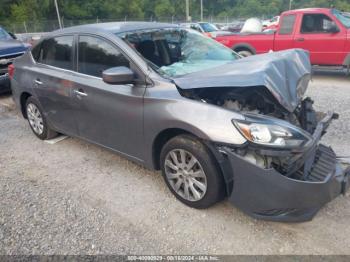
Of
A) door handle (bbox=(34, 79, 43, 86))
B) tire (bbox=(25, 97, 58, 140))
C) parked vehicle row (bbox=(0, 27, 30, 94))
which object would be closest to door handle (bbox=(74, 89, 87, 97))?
door handle (bbox=(34, 79, 43, 86))

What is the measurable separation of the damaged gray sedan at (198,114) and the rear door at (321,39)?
5036 millimetres

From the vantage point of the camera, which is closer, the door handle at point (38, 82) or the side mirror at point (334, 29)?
the door handle at point (38, 82)

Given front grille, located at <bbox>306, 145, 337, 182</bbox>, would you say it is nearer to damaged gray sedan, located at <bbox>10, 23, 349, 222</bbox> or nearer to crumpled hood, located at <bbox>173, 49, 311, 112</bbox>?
damaged gray sedan, located at <bbox>10, 23, 349, 222</bbox>

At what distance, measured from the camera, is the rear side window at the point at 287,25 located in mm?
8445

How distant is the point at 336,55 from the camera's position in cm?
789

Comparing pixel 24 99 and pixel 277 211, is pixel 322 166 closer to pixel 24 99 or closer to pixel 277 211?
pixel 277 211

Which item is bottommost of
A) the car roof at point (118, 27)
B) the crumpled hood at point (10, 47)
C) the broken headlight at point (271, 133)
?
the broken headlight at point (271, 133)

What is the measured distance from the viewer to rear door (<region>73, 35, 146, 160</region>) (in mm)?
3189

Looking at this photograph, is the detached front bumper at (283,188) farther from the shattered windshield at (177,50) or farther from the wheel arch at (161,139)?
the shattered windshield at (177,50)

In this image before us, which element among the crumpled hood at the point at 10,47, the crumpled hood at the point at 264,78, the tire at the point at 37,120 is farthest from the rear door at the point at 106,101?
the crumpled hood at the point at 10,47

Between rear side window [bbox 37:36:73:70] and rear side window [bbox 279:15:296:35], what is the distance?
6484 millimetres

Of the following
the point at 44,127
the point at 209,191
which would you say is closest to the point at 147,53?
the point at 209,191

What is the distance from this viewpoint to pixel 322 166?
8.75ft

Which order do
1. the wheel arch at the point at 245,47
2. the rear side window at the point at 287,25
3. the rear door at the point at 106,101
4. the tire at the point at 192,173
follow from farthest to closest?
1. the wheel arch at the point at 245,47
2. the rear side window at the point at 287,25
3. the rear door at the point at 106,101
4. the tire at the point at 192,173
